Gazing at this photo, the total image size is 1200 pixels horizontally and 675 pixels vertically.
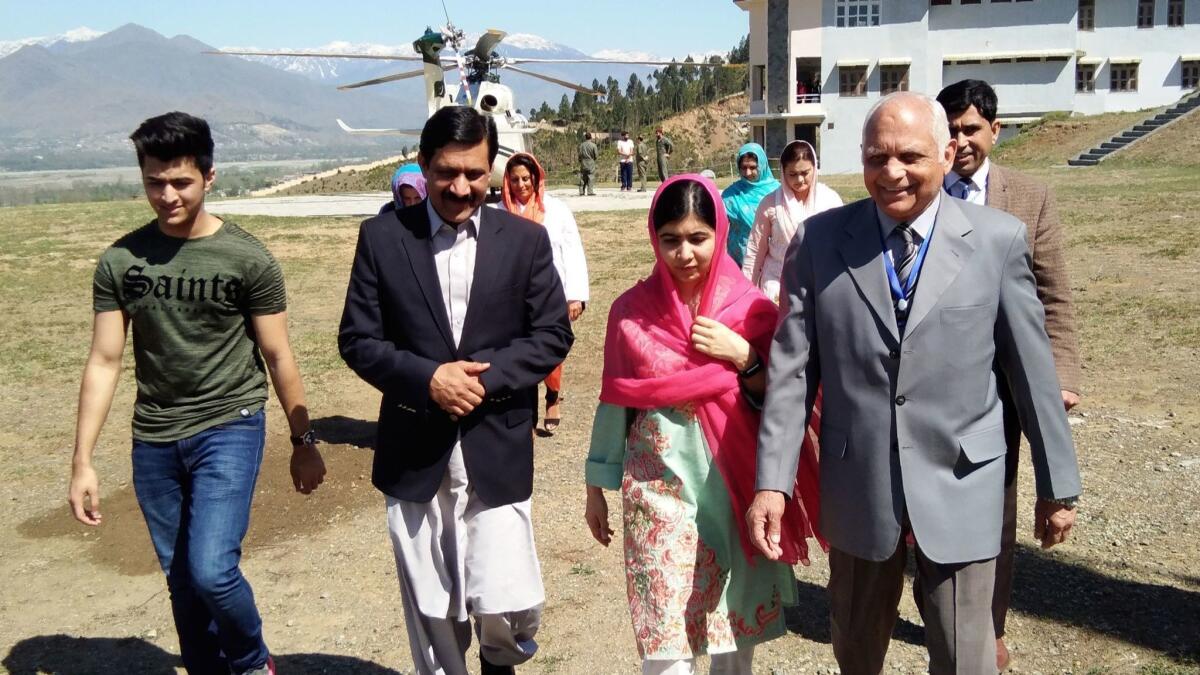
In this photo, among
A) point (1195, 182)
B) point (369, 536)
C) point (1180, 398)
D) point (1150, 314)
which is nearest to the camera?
point (369, 536)

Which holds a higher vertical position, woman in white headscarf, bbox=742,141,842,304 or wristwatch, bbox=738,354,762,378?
woman in white headscarf, bbox=742,141,842,304

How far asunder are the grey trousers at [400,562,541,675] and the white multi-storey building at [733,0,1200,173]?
42085 millimetres

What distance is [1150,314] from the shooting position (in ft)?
30.9

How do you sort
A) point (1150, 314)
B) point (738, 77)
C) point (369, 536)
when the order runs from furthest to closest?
1. point (738, 77)
2. point (1150, 314)
3. point (369, 536)

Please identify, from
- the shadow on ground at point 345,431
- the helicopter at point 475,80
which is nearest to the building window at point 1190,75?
the helicopter at point 475,80

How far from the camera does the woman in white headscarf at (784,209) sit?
6059 mm

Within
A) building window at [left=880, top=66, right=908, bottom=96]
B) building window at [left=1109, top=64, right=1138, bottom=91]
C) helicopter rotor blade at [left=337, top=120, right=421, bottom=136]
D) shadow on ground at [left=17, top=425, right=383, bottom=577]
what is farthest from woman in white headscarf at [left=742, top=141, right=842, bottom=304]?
building window at [left=1109, top=64, right=1138, bottom=91]

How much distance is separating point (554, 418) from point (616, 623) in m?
2.98

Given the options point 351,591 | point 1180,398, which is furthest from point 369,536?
point 1180,398

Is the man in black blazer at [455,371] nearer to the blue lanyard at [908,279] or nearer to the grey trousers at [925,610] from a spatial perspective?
the grey trousers at [925,610]

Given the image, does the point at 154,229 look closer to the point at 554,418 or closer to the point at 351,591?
the point at 351,591

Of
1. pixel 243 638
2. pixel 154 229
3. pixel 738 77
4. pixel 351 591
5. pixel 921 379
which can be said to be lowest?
pixel 351 591

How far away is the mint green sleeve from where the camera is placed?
319 cm

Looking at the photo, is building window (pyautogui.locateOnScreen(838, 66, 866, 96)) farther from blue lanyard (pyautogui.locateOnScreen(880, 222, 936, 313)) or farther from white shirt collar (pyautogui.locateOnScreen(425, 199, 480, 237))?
blue lanyard (pyautogui.locateOnScreen(880, 222, 936, 313))
